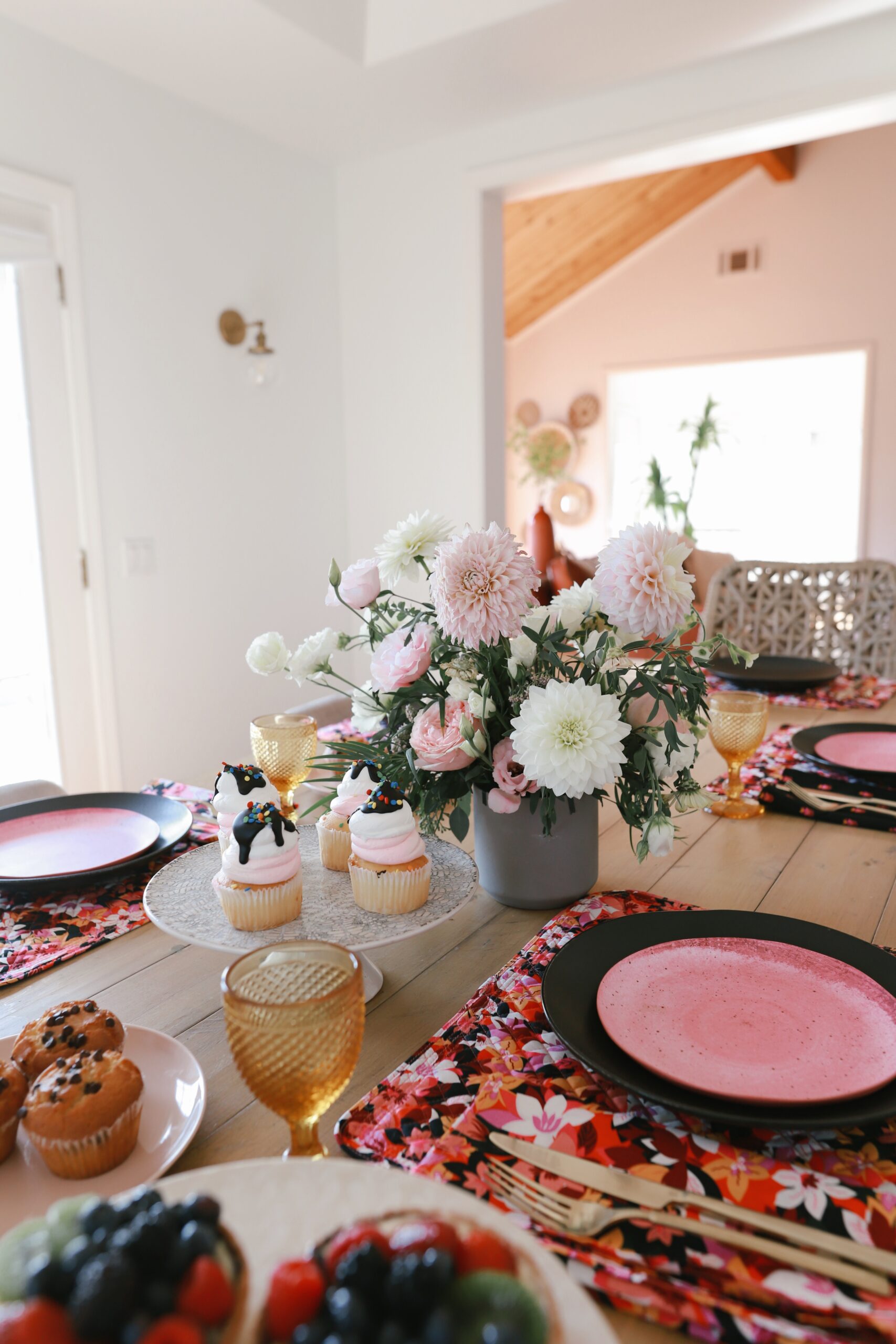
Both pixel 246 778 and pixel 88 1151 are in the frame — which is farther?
pixel 246 778

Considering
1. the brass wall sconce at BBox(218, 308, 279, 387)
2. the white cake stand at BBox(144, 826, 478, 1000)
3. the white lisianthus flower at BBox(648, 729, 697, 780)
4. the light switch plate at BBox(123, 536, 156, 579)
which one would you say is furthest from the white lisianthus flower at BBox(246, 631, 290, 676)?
the brass wall sconce at BBox(218, 308, 279, 387)

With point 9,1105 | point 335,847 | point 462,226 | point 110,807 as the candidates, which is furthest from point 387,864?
point 462,226

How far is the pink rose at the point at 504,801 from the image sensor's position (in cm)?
90

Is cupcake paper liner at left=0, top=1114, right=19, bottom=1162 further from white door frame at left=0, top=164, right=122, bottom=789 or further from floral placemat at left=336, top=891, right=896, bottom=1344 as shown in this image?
white door frame at left=0, top=164, right=122, bottom=789

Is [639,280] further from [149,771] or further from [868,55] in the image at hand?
[149,771]

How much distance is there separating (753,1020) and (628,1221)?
213 mm

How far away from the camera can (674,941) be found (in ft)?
2.59

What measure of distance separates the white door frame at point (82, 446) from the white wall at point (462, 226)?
126 cm

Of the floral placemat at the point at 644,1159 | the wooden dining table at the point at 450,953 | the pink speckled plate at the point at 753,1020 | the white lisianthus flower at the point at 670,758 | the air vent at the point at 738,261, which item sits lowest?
the wooden dining table at the point at 450,953

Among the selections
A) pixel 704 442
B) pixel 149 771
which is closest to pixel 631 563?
pixel 149 771

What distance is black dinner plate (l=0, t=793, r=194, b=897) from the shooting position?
1.01m

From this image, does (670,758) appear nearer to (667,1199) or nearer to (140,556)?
(667,1199)

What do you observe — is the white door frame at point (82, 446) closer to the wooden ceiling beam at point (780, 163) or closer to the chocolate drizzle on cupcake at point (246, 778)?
the chocolate drizzle on cupcake at point (246, 778)

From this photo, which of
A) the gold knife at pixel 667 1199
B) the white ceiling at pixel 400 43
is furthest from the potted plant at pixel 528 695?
the white ceiling at pixel 400 43
